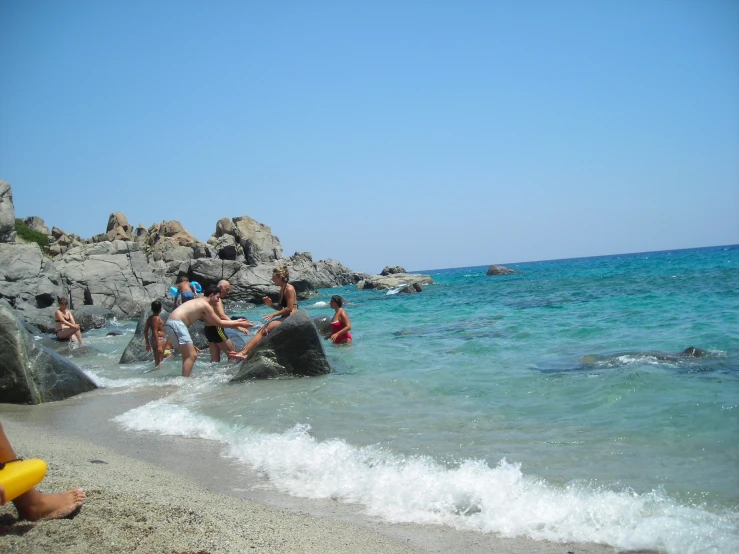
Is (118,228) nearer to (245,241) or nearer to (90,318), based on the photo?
(245,241)

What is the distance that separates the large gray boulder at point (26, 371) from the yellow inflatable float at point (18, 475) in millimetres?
5165

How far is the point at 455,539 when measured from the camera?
3.31 meters

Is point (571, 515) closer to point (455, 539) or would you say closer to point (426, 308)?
point (455, 539)

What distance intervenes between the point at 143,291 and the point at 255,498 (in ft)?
93.8

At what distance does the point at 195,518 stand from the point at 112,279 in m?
28.9

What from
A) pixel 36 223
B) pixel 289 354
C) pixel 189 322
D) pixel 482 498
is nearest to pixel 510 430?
pixel 482 498

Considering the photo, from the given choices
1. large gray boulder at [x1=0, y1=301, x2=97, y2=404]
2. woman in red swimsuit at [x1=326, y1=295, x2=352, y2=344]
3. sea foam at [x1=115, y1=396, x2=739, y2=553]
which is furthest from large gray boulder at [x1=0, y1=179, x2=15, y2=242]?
sea foam at [x1=115, y1=396, x2=739, y2=553]

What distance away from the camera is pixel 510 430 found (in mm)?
5367

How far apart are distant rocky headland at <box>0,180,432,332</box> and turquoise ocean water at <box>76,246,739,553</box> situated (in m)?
15.9

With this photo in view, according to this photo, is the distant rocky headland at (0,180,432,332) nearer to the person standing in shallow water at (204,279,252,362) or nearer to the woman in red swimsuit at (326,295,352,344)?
the woman in red swimsuit at (326,295,352,344)

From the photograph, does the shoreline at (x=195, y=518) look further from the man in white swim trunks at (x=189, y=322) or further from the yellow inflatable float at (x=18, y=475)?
the man in white swim trunks at (x=189, y=322)

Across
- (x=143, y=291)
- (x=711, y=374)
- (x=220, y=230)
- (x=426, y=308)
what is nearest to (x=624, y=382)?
(x=711, y=374)

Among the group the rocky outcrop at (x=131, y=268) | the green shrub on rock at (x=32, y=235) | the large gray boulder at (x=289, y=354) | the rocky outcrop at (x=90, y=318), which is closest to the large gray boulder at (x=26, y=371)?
the large gray boulder at (x=289, y=354)

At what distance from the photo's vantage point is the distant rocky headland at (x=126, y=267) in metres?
24.3
